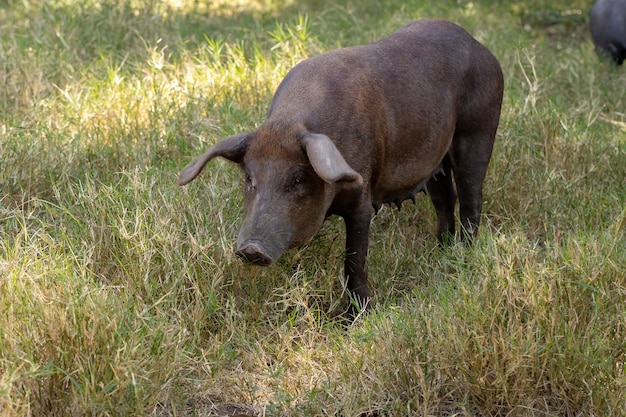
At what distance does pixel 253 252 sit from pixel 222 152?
53cm

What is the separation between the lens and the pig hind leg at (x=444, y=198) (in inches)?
216

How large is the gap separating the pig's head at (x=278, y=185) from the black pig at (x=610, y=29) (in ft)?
15.0

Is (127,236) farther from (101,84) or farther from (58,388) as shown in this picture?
(101,84)

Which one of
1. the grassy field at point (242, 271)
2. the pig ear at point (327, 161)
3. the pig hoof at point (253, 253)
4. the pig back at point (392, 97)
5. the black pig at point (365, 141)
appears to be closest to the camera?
the grassy field at point (242, 271)

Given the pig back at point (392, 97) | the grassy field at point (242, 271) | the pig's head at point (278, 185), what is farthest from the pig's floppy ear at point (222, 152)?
the grassy field at point (242, 271)

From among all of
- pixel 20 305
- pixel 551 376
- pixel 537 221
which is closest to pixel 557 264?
pixel 551 376

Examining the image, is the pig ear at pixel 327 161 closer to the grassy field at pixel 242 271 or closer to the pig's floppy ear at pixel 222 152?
the pig's floppy ear at pixel 222 152

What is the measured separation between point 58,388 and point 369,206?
1696 millimetres

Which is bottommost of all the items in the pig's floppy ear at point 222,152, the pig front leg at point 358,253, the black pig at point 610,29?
the black pig at point 610,29

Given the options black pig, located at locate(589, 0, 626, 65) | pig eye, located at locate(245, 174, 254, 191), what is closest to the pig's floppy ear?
pig eye, located at locate(245, 174, 254, 191)

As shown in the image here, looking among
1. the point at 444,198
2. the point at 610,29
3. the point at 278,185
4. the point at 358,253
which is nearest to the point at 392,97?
the point at 358,253

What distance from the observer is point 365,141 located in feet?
14.5

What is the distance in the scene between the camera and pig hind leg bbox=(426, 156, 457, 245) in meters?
5.49

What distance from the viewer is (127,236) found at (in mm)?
4320
